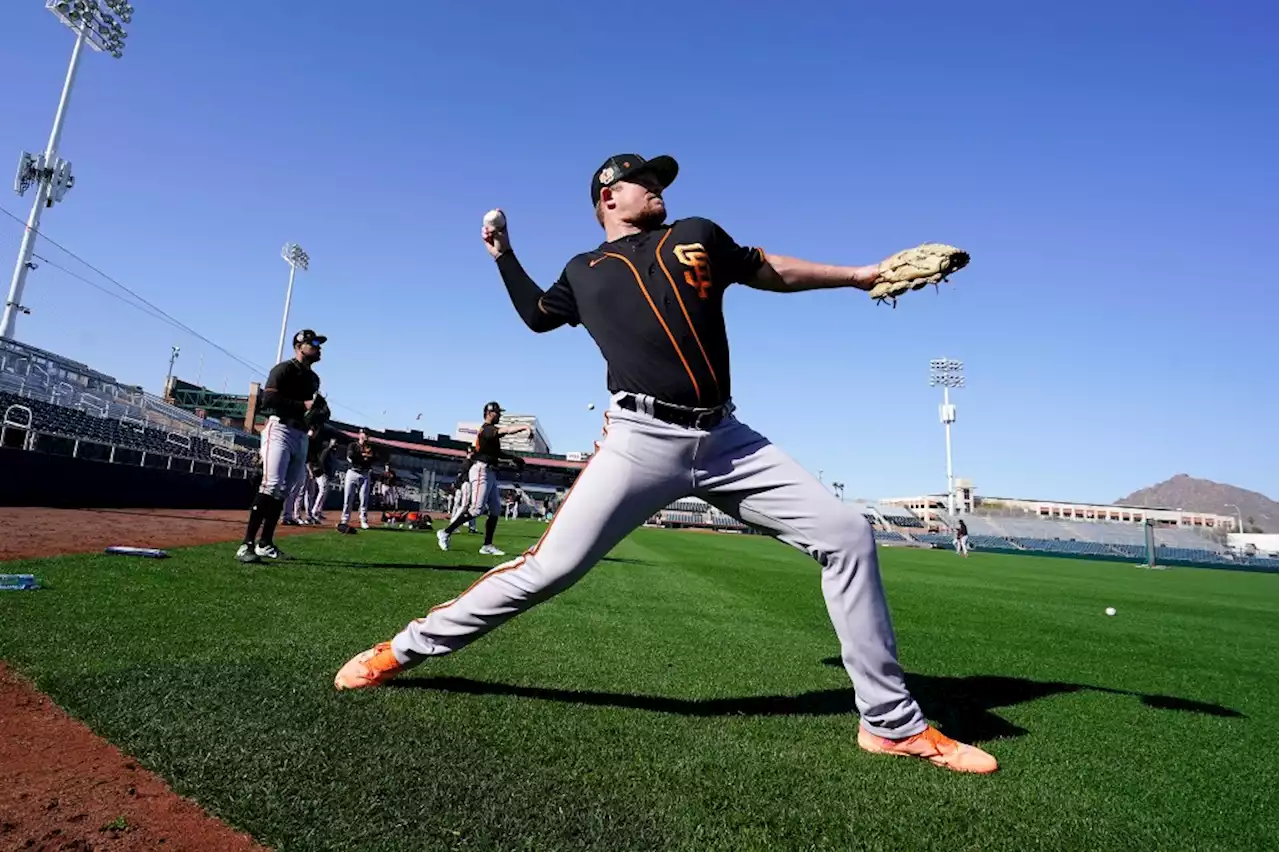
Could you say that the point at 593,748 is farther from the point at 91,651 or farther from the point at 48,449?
the point at 48,449

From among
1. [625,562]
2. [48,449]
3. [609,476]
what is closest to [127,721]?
[609,476]

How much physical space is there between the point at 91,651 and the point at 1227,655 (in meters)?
7.12

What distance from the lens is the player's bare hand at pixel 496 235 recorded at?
3.11 meters

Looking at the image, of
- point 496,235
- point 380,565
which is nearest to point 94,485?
point 380,565

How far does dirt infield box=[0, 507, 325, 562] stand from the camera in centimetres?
585

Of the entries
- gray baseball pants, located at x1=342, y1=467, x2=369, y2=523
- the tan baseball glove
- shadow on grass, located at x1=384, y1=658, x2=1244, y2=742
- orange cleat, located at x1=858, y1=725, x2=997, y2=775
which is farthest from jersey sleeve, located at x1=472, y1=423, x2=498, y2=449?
orange cleat, located at x1=858, y1=725, x2=997, y2=775

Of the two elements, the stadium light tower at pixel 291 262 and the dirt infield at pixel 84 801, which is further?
the stadium light tower at pixel 291 262

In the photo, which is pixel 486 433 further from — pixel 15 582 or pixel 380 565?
pixel 15 582

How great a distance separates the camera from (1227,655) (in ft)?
17.0

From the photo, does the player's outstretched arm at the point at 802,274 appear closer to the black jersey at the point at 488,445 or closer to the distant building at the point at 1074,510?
the black jersey at the point at 488,445

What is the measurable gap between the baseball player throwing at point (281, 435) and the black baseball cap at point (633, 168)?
4818 millimetres

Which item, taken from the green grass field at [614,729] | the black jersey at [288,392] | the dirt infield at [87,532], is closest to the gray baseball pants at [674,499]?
the green grass field at [614,729]

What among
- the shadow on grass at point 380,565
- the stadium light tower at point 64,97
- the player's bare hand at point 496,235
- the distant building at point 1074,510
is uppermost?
the stadium light tower at point 64,97

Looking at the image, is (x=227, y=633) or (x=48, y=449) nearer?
(x=227, y=633)
